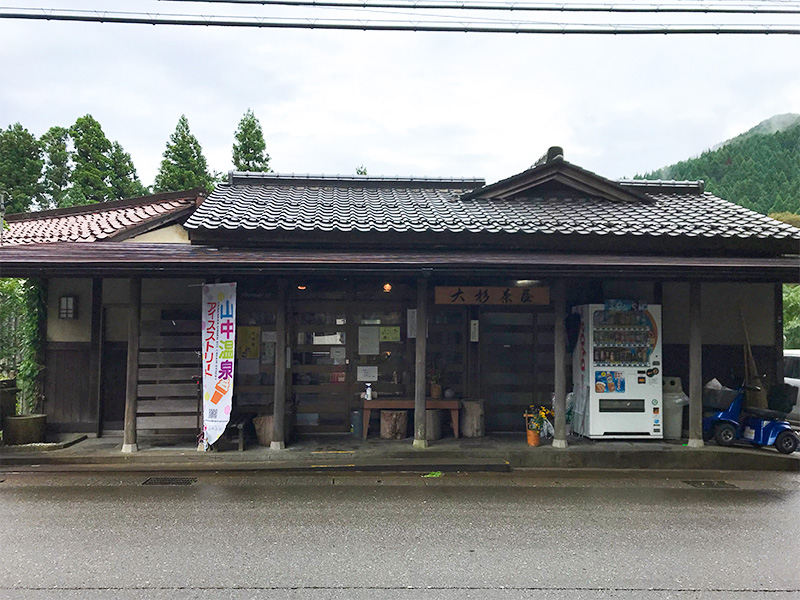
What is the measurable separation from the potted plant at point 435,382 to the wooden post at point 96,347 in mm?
6093

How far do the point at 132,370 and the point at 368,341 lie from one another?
401 cm

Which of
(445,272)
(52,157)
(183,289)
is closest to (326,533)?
(445,272)

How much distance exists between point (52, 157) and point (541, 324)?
114 feet

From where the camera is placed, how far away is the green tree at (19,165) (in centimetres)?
3075

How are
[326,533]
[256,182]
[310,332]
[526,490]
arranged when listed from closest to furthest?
1. [326,533]
2. [526,490]
3. [310,332]
4. [256,182]

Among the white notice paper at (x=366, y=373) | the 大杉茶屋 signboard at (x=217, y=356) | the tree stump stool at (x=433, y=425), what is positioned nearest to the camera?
the 大杉茶屋 signboard at (x=217, y=356)

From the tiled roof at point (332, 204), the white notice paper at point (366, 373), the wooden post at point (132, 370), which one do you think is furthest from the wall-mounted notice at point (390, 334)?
the wooden post at point (132, 370)

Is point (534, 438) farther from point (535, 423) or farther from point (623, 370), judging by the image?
point (623, 370)

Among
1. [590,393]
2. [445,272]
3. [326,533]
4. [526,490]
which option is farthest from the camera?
[590,393]

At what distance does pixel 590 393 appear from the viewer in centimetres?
921

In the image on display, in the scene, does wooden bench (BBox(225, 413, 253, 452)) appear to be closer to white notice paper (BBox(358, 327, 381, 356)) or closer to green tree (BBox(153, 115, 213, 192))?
white notice paper (BBox(358, 327, 381, 356))

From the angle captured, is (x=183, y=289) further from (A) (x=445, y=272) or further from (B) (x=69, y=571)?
(B) (x=69, y=571)

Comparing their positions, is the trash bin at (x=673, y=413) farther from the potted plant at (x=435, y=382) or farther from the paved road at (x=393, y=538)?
the potted plant at (x=435, y=382)

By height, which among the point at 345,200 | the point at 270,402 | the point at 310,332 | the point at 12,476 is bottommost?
the point at 12,476
